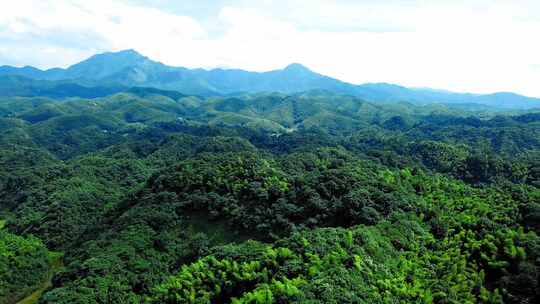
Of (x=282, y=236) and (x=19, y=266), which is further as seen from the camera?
(x=19, y=266)

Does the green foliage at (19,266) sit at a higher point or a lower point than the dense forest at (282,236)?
lower

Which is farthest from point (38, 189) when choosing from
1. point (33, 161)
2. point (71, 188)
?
point (33, 161)

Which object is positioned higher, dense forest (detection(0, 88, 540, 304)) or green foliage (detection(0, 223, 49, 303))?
dense forest (detection(0, 88, 540, 304))

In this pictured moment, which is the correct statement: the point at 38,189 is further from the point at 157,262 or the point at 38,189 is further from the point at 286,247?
the point at 286,247

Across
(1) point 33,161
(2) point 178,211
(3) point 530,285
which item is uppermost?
(3) point 530,285

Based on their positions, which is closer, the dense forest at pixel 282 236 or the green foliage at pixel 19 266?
the dense forest at pixel 282 236

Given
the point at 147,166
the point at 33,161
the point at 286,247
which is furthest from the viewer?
the point at 33,161

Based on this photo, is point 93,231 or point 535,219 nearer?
point 535,219

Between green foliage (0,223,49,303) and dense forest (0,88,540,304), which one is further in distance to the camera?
green foliage (0,223,49,303)

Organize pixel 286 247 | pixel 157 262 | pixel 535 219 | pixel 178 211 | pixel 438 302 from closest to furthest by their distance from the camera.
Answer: pixel 438 302 < pixel 286 247 < pixel 535 219 < pixel 157 262 < pixel 178 211

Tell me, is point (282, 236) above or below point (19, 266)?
above

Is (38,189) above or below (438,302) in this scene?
below
